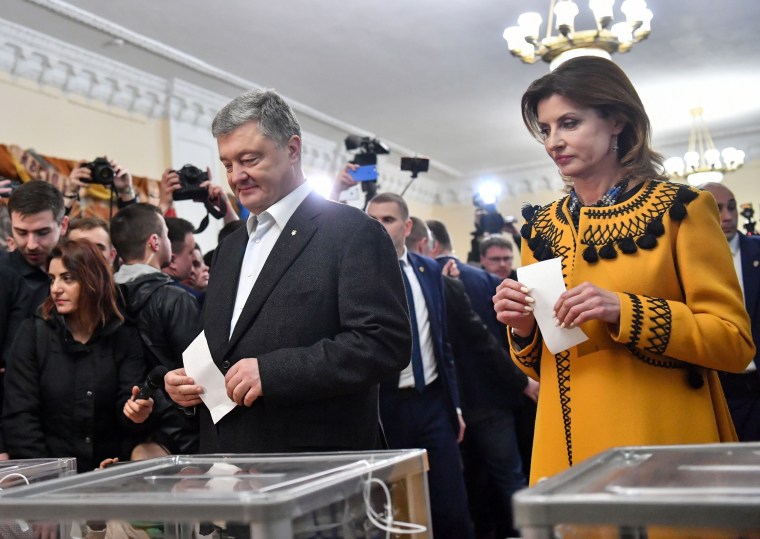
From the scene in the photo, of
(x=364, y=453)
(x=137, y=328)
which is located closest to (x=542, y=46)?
(x=137, y=328)

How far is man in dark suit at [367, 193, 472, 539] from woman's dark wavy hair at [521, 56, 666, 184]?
1.38 meters

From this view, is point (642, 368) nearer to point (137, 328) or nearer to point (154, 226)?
point (137, 328)

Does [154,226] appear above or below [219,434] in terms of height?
above

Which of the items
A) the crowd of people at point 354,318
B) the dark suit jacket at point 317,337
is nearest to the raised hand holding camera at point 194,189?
the crowd of people at point 354,318

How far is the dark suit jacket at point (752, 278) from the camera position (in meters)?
2.75

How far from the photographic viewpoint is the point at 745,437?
2680mm

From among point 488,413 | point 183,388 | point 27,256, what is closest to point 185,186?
point 27,256

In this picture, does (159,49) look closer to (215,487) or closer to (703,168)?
(215,487)

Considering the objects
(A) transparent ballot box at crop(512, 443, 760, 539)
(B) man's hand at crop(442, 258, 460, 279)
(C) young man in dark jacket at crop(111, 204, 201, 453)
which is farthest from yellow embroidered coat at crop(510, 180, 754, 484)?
(B) man's hand at crop(442, 258, 460, 279)

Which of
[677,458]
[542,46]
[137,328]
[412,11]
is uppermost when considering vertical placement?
[412,11]

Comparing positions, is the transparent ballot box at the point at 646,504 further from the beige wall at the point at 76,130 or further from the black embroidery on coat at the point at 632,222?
the beige wall at the point at 76,130

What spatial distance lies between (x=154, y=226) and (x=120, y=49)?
136 inches

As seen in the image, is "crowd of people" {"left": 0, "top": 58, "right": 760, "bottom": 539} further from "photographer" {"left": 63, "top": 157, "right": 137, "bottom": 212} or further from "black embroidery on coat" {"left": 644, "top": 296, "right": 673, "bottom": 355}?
"photographer" {"left": 63, "top": 157, "right": 137, "bottom": 212}

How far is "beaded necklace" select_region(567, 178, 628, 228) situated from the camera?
1.45 metres
